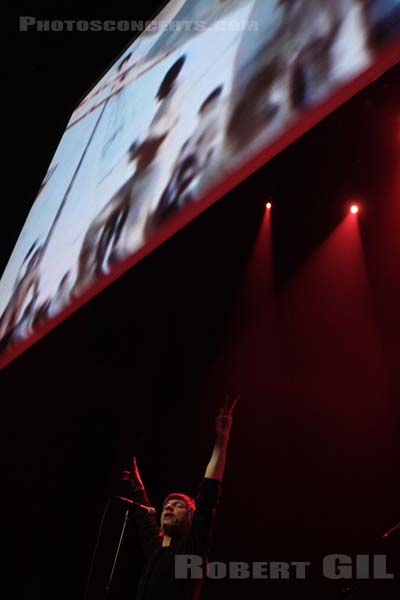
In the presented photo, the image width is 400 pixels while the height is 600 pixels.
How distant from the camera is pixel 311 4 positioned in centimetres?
118

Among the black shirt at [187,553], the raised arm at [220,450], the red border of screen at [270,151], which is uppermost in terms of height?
the red border of screen at [270,151]

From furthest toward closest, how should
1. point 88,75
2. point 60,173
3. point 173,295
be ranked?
point 173,295, point 88,75, point 60,173

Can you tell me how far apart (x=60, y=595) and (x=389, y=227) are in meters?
2.88

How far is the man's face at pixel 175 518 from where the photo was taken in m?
1.73

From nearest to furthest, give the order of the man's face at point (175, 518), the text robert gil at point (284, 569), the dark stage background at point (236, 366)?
the man's face at point (175, 518) → the text robert gil at point (284, 569) → the dark stage background at point (236, 366)

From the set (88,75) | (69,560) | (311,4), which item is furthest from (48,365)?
(311,4)

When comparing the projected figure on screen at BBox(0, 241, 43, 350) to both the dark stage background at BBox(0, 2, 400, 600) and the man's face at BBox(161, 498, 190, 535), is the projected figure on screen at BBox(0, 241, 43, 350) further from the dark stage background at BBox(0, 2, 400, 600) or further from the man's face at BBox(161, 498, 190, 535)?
the dark stage background at BBox(0, 2, 400, 600)

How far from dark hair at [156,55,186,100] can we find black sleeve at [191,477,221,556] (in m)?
1.16

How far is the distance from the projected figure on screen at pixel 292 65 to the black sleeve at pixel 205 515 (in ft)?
2.96

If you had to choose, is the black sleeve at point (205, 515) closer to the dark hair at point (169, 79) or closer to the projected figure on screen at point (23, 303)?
the projected figure on screen at point (23, 303)

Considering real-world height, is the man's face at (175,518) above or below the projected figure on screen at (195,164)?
below

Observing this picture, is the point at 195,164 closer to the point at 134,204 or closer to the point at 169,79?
the point at 134,204

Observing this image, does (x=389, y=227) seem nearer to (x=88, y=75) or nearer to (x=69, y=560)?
(x=88, y=75)

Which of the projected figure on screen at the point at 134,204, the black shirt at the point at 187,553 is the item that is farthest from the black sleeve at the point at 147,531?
the projected figure on screen at the point at 134,204
